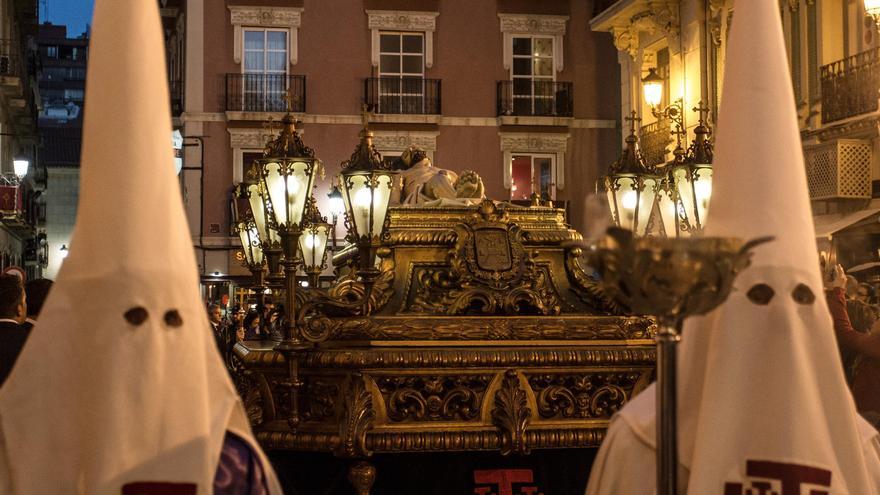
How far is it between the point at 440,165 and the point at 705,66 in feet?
28.8

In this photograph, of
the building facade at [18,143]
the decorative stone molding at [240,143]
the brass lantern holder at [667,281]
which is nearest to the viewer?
the brass lantern holder at [667,281]

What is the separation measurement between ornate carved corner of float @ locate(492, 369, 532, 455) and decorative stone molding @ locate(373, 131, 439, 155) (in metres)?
21.9

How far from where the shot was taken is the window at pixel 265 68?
28.2m

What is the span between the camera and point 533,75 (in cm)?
2958

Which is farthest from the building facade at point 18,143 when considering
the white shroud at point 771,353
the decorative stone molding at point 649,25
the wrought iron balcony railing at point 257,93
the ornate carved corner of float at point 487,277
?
the white shroud at point 771,353

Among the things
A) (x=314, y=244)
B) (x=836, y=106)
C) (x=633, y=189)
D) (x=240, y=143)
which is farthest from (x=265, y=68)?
(x=633, y=189)

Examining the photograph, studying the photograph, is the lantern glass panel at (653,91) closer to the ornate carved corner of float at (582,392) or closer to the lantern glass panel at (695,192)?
the lantern glass panel at (695,192)

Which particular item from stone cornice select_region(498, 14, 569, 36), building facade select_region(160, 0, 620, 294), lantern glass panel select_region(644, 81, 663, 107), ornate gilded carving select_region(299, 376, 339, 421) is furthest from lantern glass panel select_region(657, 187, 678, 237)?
stone cornice select_region(498, 14, 569, 36)

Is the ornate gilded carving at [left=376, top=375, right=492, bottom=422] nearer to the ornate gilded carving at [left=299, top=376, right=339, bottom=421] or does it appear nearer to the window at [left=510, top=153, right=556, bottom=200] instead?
the ornate gilded carving at [left=299, top=376, right=339, bottom=421]

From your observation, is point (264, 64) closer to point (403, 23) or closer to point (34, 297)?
point (403, 23)

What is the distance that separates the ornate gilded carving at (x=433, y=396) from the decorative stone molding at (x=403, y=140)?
71.8ft

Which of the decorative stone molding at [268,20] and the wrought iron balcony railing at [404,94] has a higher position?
the decorative stone molding at [268,20]

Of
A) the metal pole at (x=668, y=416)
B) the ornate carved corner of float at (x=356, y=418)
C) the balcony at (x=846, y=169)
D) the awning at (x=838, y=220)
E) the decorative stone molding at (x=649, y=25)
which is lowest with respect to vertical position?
the ornate carved corner of float at (x=356, y=418)

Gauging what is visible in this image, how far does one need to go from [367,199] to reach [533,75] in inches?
909
